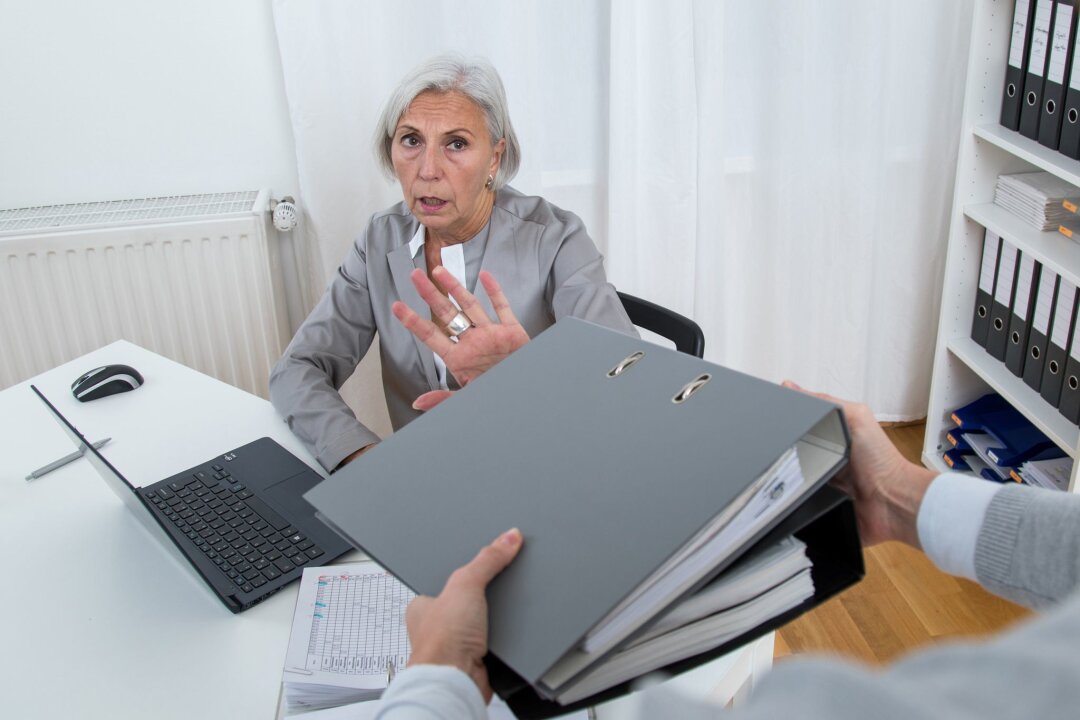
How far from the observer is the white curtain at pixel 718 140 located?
2311 millimetres

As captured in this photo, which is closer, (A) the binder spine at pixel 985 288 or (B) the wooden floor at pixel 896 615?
(B) the wooden floor at pixel 896 615

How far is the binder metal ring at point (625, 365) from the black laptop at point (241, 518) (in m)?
0.62

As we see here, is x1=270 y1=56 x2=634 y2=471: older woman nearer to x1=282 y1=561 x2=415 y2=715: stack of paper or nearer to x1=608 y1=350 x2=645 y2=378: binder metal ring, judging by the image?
x1=282 y1=561 x2=415 y2=715: stack of paper

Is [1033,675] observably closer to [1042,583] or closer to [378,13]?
[1042,583]

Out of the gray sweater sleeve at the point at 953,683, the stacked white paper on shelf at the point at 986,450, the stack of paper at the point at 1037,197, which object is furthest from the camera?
the stacked white paper on shelf at the point at 986,450

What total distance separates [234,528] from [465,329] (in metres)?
0.46

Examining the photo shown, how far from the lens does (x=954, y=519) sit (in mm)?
967

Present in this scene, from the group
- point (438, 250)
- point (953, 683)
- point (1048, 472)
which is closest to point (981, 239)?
point (1048, 472)

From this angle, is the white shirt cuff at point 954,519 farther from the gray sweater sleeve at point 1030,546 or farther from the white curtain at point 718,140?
the white curtain at point 718,140

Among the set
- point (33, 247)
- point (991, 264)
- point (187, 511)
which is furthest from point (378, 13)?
point (991, 264)

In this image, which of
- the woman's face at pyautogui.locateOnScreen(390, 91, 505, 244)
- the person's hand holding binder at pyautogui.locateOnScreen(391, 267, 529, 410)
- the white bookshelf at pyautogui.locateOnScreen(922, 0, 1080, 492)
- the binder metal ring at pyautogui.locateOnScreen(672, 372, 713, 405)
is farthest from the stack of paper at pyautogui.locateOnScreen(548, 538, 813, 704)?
the white bookshelf at pyautogui.locateOnScreen(922, 0, 1080, 492)

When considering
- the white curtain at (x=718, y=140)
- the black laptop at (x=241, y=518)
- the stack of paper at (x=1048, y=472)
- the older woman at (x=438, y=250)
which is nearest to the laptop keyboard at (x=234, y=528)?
the black laptop at (x=241, y=518)

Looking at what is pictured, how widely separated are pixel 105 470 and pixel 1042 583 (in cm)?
118

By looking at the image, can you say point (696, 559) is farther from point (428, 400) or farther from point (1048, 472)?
point (1048, 472)
